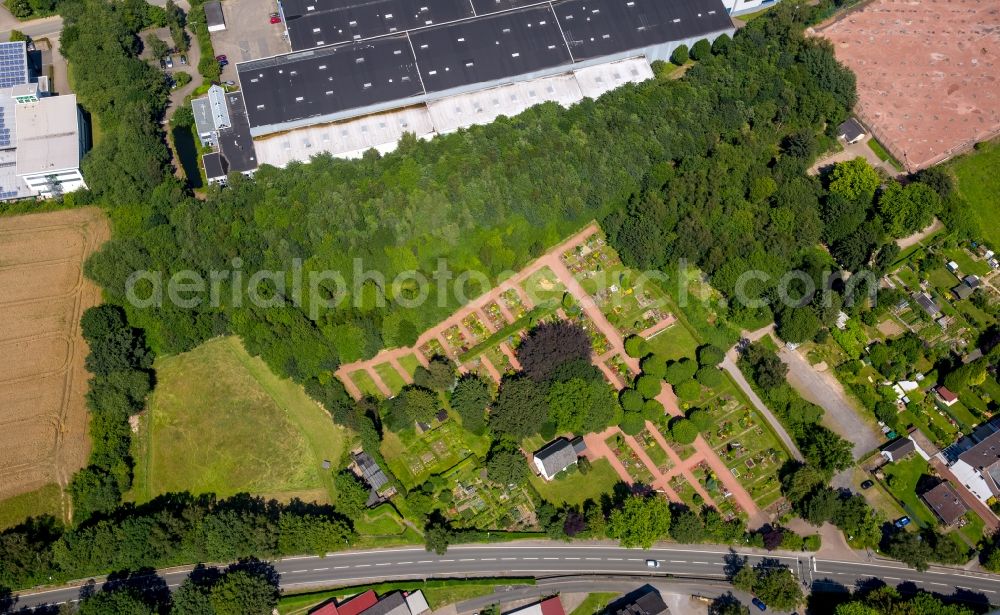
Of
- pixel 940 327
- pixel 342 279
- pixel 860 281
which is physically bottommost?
pixel 940 327

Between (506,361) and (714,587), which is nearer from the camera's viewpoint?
(714,587)

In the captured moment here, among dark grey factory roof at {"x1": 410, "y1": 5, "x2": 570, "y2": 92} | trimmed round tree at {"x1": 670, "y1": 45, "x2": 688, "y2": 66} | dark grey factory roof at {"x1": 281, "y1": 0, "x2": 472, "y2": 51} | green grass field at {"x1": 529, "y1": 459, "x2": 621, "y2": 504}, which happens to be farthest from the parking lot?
green grass field at {"x1": 529, "y1": 459, "x2": 621, "y2": 504}

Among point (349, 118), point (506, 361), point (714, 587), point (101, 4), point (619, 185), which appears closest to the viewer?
point (714, 587)

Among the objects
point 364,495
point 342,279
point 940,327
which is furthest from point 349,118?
point 940,327

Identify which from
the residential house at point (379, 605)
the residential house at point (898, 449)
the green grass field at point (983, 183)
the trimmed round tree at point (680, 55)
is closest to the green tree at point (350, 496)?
the residential house at point (379, 605)

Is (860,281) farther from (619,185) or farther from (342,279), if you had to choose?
(342,279)

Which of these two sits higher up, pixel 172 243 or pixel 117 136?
pixel 117 136
